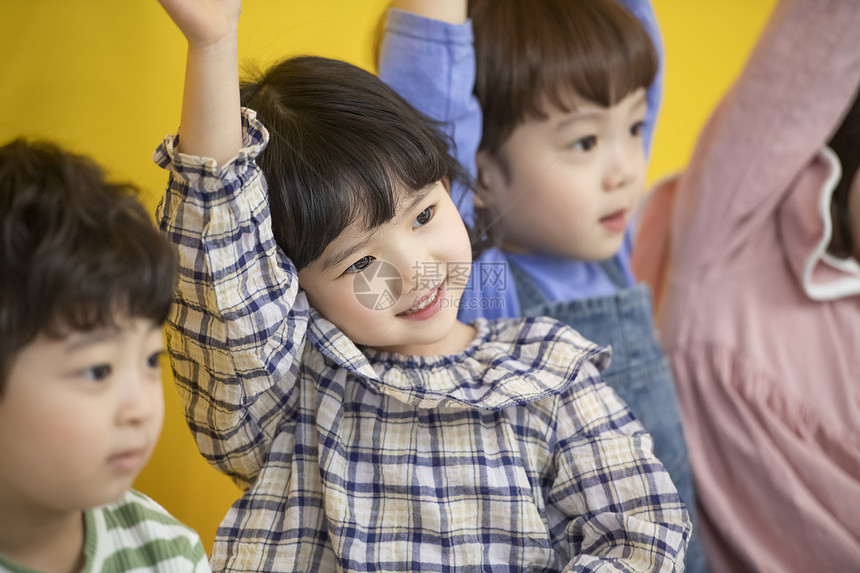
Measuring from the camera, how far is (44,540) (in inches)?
17.0

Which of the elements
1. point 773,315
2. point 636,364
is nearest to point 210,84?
point 636,364

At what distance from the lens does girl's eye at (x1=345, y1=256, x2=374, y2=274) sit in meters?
0.58

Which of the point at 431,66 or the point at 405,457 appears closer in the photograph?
the point at 405,457

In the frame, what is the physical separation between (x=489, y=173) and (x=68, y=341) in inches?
21.3

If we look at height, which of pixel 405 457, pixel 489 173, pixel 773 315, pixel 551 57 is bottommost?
pixel 773 315

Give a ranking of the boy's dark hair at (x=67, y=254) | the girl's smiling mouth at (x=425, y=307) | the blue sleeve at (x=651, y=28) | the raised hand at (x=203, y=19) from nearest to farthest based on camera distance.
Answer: the boy's dark hair at (x=67, y=254) < the raised hand at (x=203, y=19) < the girl's smiling mouth at (x=425, y=307) < the blue sleeve at (x=651, y=28)

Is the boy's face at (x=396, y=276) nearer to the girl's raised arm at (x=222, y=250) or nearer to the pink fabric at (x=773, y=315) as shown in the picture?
the girl's raised arm at (x=222, y=250)

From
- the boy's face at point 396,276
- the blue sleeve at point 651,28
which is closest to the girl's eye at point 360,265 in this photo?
the boy's face at point 396,276

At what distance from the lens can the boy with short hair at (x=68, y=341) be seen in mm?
377

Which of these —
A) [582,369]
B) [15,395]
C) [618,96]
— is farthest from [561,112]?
[15,395]

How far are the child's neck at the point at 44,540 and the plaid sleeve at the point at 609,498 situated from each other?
1.06 feet

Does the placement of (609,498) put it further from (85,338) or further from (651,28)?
(651,28)

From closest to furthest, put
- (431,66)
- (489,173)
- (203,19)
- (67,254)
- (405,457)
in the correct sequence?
1. (67,254)
2. (203,19)
3. (405,457)
4. (431,66)
5. (489,173)

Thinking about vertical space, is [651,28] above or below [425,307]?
above
